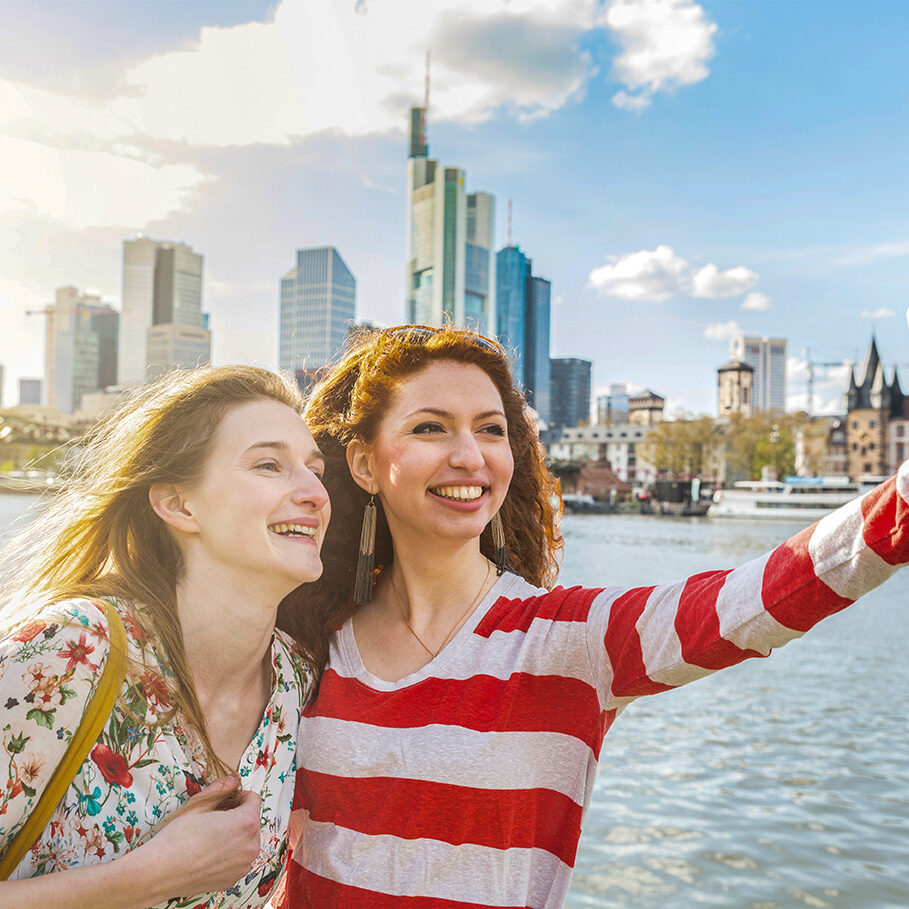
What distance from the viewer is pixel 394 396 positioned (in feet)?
8.46

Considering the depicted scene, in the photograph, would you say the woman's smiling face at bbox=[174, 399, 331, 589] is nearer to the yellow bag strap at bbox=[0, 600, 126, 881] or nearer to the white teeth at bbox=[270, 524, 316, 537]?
the white teeth at bbox=[270, 524, 316, 537]

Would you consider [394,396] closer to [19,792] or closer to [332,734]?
[332,734]

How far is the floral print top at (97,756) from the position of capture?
5.83 ft

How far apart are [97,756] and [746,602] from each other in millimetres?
1319

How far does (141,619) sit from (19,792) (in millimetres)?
474


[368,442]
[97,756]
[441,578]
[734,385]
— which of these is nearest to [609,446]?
[734,385]

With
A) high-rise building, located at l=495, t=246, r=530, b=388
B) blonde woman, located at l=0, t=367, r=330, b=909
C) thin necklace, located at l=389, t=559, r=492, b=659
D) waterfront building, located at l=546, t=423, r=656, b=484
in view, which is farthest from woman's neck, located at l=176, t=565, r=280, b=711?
high-rise building, located at l=495, t=246, r=530, b=388

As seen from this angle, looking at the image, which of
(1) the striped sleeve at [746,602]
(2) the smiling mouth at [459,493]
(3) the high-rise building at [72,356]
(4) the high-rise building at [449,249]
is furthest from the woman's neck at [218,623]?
(3) the high-rise building at [72,356]

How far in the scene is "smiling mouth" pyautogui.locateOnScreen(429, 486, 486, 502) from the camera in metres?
2.43

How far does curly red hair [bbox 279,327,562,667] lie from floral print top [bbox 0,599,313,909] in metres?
0.53

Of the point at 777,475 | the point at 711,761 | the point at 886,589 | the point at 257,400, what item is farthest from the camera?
the point at 777,475

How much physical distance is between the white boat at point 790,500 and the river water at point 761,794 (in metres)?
51.6

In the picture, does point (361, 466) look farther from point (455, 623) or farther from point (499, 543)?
point (455, 623)

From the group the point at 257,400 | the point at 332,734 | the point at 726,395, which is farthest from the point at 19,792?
the point at 726,395
